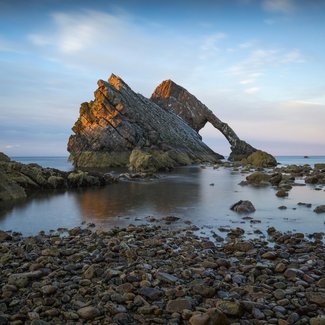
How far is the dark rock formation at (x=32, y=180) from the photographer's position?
2695cm

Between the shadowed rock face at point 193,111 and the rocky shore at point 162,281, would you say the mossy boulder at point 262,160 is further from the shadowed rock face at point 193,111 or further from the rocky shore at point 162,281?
the rocky shore at point 162,281

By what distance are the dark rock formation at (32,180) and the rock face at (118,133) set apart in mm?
Result: 38282

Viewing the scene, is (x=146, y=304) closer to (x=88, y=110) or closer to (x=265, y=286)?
(x=265, y=286)

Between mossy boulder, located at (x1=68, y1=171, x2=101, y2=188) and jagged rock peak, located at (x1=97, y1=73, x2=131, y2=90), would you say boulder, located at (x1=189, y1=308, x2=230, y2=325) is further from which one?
jagged rock peak, located at (x1=97, y1=73, x2=131, y2=90)

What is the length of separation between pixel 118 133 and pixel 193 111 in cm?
5004

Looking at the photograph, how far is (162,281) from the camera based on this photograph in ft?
29.2

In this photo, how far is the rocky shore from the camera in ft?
23.4

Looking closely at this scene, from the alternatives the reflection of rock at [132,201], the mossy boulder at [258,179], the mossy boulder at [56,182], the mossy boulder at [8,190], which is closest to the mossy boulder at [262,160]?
the mossy boulder at [258,179]

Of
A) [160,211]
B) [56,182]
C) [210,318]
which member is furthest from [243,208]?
[56,182]

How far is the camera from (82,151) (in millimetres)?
87375

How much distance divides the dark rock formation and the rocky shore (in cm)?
1426

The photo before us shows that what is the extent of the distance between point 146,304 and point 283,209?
16090mm

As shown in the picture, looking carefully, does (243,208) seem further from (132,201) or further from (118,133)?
(118,133)

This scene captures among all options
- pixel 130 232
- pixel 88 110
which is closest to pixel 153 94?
pixel 88 110
